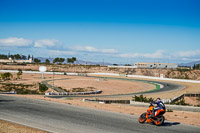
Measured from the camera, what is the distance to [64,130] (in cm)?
1248

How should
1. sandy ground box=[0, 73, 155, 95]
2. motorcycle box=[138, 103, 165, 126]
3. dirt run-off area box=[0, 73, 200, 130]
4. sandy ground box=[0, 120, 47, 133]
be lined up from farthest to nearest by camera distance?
sandy ground box=[0, 73, 155, 95], dirt run-off area box=[0, 73, 200, 130], motorcycle box=[138, 103, 165, 126], sandy ground box=[0, 120, 47, 133]

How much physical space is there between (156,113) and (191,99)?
36.0 meters

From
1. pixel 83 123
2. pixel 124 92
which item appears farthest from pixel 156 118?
pixel 124 92

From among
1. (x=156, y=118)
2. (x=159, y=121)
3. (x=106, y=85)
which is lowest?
(x=106, y=85)

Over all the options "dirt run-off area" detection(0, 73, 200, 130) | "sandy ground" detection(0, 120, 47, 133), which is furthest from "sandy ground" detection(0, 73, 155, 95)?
"sandy ground" detection(0, 120, 47, 133)

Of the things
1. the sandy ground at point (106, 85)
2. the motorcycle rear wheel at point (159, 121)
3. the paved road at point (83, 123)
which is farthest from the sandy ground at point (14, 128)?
the sandy ground at point (106, 85)

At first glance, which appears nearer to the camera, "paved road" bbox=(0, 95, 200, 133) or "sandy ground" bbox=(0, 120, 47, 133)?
"sandy ground" bbox=(0, 120, 47, 133)

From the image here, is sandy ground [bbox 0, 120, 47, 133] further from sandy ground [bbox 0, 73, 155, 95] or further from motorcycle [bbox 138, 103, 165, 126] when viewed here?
sandy ground [bbox 0, 73, 155, 95]

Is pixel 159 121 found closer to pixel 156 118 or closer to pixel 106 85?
pixel 156 118

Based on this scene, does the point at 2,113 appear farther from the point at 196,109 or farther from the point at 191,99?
the point at 191,99

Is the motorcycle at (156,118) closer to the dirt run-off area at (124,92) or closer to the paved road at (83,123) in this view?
the paved road at (83,123)

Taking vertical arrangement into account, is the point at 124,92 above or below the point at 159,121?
below

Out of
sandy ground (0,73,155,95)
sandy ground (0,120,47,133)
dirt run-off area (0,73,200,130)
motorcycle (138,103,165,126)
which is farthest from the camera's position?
sandy ground (0,73,155,95)

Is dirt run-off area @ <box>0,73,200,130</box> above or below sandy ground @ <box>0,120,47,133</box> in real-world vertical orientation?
below
